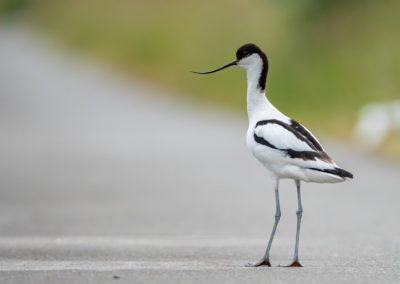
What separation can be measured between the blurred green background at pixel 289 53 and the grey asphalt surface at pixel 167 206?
7.66ft

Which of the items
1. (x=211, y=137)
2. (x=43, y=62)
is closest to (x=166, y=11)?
(x=43, y=62)

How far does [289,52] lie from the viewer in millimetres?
29031

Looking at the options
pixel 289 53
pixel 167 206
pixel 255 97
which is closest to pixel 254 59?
pixel 255 97

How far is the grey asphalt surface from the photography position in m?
7.17

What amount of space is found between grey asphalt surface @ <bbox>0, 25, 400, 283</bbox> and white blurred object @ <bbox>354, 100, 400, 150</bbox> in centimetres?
67

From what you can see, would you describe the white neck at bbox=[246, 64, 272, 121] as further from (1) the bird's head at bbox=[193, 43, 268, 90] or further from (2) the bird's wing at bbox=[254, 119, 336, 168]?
(2) the bird's wing at bbox=[254, 119, 336, 168]

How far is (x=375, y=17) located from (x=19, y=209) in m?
19.3

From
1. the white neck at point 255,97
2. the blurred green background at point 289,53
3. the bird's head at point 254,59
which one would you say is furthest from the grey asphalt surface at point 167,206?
the blurred green background at point 289,53

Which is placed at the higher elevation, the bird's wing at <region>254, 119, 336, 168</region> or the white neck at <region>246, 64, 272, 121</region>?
the white neck at <region>246, 64, 272, 121</region>

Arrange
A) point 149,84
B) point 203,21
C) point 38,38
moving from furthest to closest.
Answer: point 38,38, point 203,21, point 149,84

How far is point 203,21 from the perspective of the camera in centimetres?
3906

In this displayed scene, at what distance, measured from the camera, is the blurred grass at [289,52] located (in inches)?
966

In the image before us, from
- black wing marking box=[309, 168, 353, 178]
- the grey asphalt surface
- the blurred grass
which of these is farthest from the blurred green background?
black wing marking box=[309, 168, 353, 178]

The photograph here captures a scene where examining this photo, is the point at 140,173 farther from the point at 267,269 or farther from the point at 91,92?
the point at 91,92
